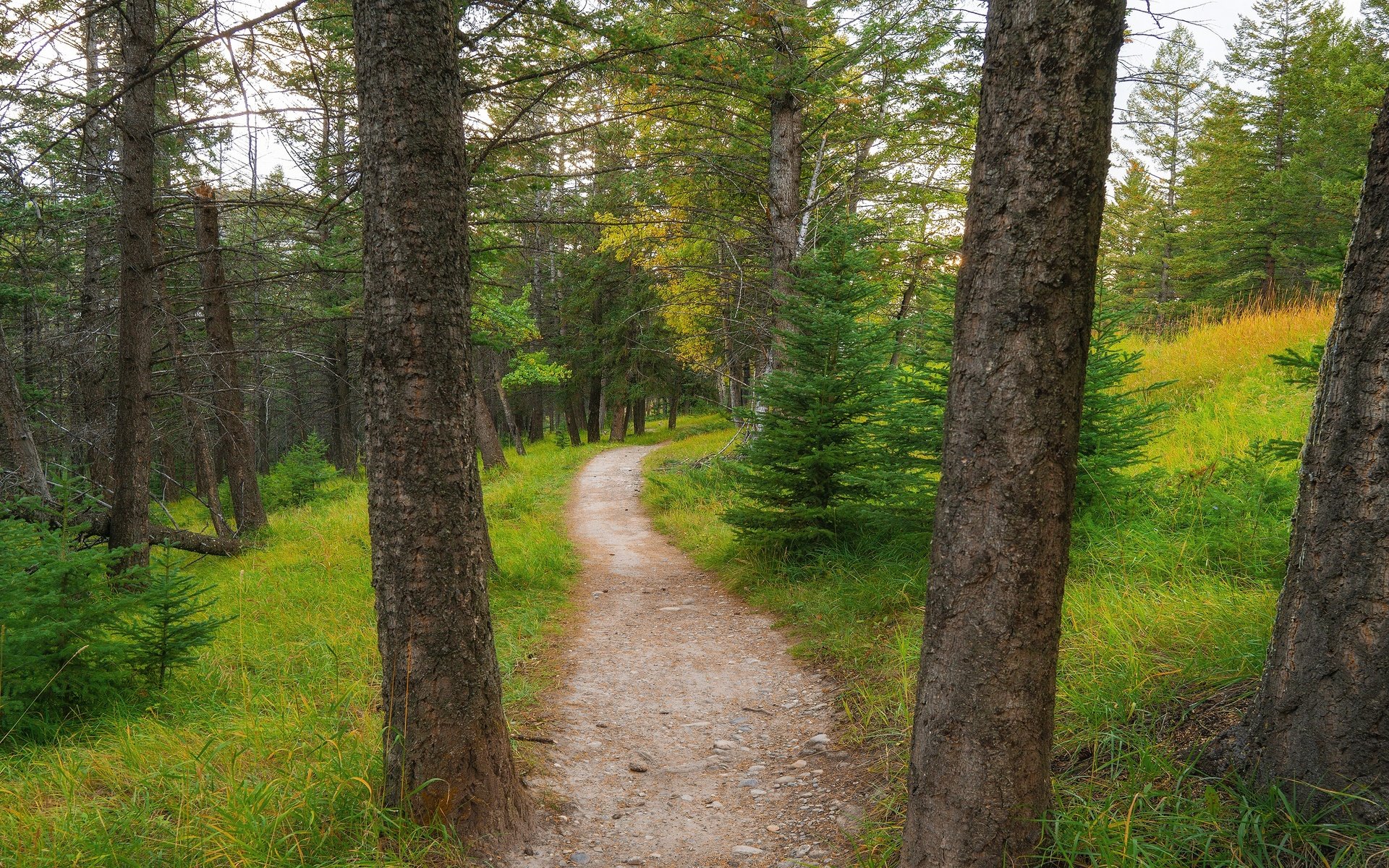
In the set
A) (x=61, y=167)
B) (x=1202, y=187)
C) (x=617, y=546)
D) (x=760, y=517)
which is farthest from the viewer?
Answer: (x=1202, y=187)

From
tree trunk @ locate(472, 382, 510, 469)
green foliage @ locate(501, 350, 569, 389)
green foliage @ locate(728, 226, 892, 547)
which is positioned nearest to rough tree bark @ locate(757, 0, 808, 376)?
green foliage @ locate(728, 226, 892, 547)

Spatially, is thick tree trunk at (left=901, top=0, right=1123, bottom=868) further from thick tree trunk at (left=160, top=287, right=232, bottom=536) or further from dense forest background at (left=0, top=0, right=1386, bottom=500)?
thick tree trunk at (left=160, top=287, right=232, bottom=536)

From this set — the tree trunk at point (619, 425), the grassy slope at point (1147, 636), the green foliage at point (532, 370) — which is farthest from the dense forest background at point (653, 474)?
the tree trunk at point (619, 425)

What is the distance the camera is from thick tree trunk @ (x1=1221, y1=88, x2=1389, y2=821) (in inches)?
84.9

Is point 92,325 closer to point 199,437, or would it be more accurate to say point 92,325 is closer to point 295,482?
point 199,437

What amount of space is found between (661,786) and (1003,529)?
2694 millimetres

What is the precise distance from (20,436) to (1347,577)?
10.1 m

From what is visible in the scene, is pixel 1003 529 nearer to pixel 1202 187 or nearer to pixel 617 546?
pixel 617 546

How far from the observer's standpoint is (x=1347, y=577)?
2215 millimetres

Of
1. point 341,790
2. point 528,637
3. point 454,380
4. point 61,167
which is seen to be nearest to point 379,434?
point 454,380

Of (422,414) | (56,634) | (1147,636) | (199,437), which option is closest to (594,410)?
(199,437)

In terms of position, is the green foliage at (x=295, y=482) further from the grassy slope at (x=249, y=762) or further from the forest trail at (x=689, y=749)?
the forest trail at (x=689, y=749)

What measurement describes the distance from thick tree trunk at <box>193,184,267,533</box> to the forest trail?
23.6 feet

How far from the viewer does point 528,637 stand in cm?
620
